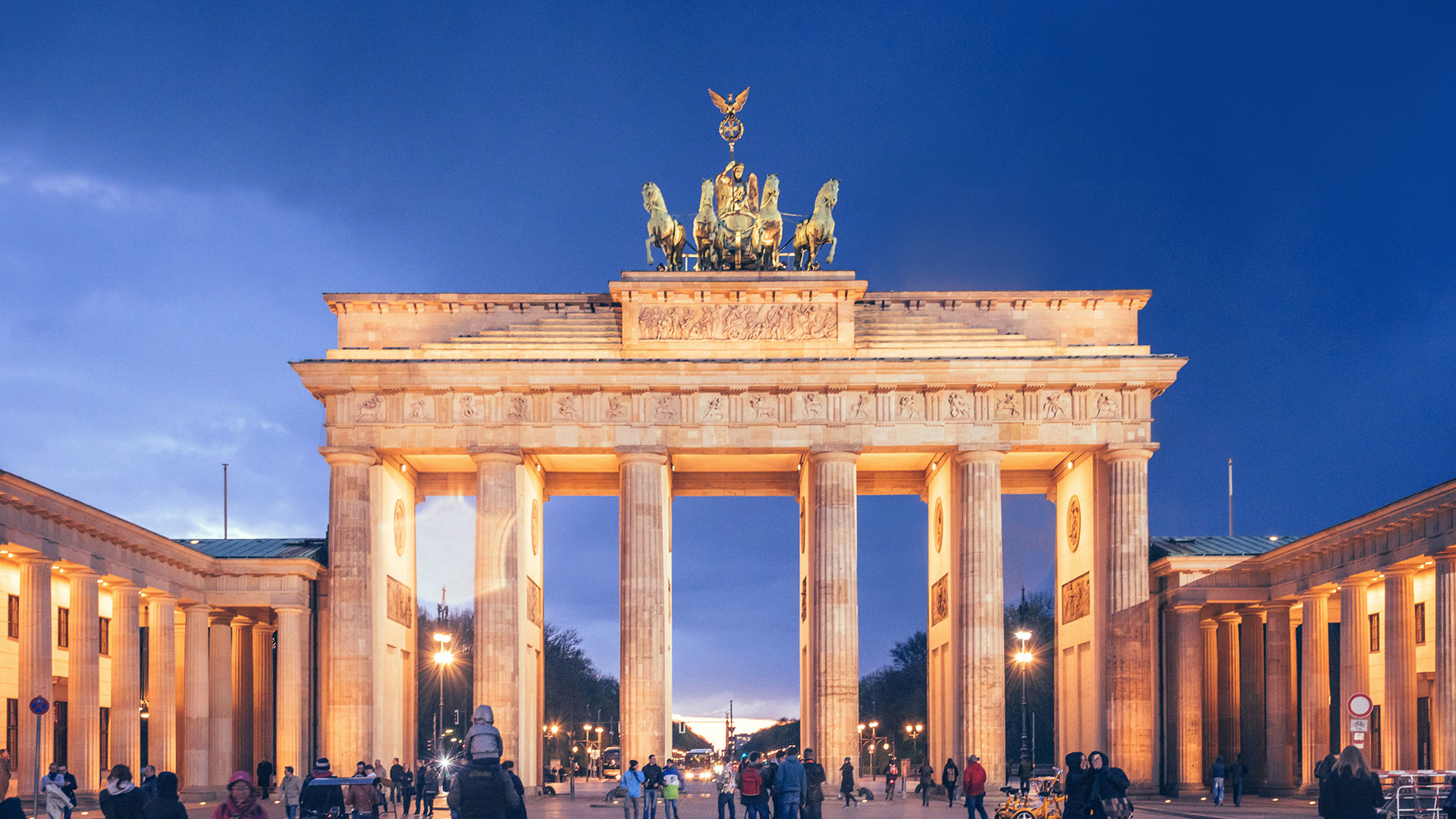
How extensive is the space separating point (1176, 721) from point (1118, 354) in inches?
477

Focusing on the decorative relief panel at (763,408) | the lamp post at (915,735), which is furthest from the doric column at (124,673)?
the lamp post at (915,735)

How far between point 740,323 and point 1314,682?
2111 cm

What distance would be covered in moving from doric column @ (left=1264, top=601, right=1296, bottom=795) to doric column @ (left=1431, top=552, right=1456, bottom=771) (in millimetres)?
12018

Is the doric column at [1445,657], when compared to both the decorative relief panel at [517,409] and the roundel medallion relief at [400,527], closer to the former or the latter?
the decorative relief panel at [517,409]

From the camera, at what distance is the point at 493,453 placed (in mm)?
49062

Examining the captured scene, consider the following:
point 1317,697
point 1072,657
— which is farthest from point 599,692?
point 1317,697

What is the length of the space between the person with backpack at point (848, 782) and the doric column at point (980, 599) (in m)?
2.19

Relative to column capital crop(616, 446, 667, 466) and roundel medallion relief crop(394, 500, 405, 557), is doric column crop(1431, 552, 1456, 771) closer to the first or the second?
column capital crop(616, 446, 667, 466)

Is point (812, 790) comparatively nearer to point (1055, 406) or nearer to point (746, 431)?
point (746, 431)

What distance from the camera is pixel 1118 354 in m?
49.5

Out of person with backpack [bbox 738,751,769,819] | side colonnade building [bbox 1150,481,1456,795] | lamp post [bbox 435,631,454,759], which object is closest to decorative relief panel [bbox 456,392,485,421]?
lamp post [bbox 435,631,454,759]

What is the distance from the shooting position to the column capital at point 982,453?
4931cm

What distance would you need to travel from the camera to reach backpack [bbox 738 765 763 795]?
25125 millimetres

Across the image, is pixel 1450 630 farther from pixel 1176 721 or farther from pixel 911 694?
pixel 911 694
